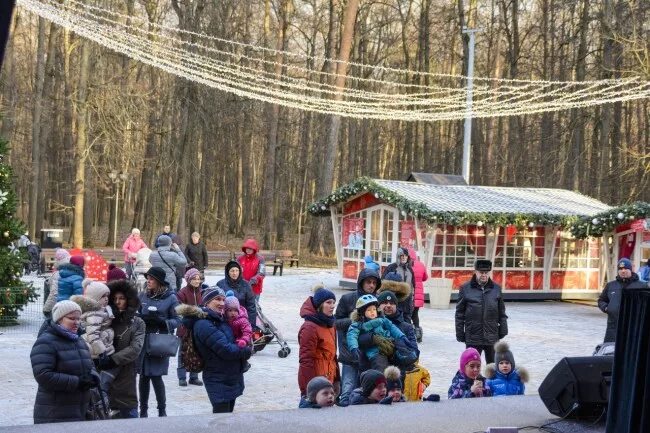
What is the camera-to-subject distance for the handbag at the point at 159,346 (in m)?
9.02

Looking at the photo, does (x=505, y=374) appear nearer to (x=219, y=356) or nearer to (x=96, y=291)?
(x=219, y=356)

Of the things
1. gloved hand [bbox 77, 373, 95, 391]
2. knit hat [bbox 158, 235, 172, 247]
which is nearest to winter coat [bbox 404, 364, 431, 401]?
gloved hand [bbox 77, 373, 95, 391]

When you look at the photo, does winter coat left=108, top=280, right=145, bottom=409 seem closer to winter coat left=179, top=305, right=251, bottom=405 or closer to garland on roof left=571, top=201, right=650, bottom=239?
winter coat left=179, top=305, right=251, bottom=405

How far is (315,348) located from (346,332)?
646 millimetres

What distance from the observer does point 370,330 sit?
28.1 ft

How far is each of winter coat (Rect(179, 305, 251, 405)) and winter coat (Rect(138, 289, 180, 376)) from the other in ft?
4.08

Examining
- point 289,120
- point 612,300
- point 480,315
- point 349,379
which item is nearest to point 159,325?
point 349,379

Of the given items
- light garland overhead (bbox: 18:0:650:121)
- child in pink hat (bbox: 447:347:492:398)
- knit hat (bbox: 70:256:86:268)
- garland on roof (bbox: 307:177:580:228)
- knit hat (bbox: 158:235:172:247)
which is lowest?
child in pink hat (bbox: 447:347:492:398)

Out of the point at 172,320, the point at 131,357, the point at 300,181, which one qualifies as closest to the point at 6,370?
the point at 172,320

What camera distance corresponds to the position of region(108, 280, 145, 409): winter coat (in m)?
8.06

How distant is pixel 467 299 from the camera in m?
11.1

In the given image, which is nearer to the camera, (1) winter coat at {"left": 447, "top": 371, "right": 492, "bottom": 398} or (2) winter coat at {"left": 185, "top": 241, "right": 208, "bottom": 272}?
(1) winter coat at {"left": 447, "top": 371, "right": 492, "bottom": 398}

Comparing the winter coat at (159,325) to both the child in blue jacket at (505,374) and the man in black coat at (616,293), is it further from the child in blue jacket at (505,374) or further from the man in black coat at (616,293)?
the man in black coat at (616,293)

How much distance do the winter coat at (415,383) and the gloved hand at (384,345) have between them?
26cm
